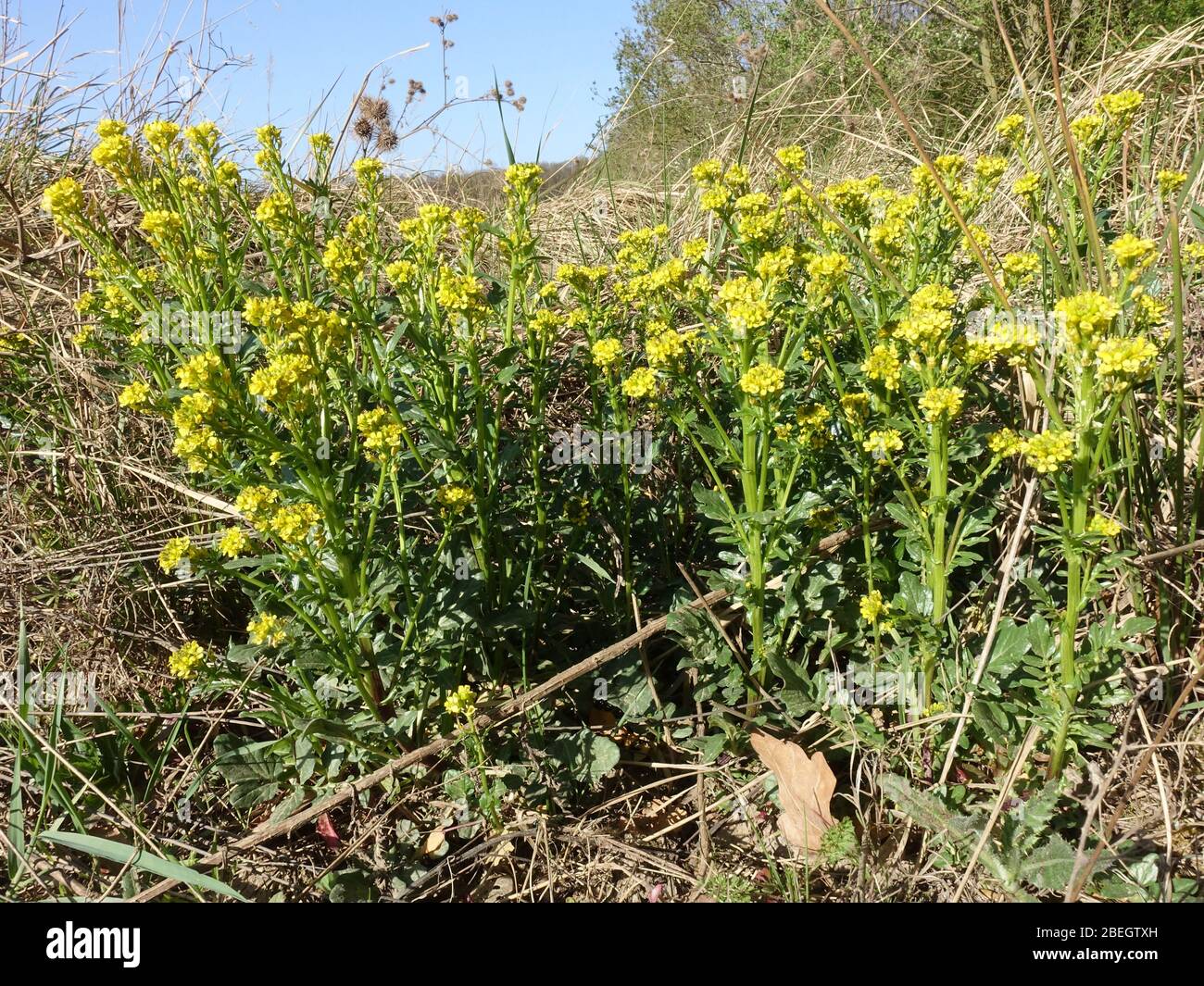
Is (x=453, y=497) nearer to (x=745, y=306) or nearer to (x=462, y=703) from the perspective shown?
(x=462, y=703)

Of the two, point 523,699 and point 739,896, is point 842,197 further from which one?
point 739,896

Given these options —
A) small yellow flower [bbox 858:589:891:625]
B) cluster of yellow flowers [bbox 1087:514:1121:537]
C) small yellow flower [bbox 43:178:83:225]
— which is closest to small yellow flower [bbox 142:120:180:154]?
small yellow flower [bbox 43:178:83:225]

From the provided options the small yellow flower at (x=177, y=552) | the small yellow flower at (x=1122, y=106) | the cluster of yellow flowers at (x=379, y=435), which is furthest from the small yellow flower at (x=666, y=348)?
the small yellow flower at (x=1122, y=106)

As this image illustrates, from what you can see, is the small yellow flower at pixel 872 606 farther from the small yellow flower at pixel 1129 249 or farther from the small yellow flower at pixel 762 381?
the small yellow flower at pixel 1129 249

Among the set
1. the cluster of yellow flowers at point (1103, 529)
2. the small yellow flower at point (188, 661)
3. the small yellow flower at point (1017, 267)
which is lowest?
the small yellow flower at point (188, 661)

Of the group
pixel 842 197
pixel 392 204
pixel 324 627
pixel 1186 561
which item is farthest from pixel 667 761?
pixel 392 204

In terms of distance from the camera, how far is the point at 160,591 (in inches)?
108

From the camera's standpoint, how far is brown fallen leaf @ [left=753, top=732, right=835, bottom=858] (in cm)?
201

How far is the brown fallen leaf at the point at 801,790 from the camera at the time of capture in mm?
2010

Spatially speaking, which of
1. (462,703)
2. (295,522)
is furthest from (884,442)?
(295,522)

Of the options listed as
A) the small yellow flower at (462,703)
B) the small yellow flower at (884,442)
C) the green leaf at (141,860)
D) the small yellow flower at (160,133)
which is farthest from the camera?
the small yellow flower at (160,133)

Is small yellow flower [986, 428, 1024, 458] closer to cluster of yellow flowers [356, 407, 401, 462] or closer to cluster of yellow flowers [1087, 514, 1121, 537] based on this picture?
cluster of yellow flowers [1087, 514, 1121, 537]
